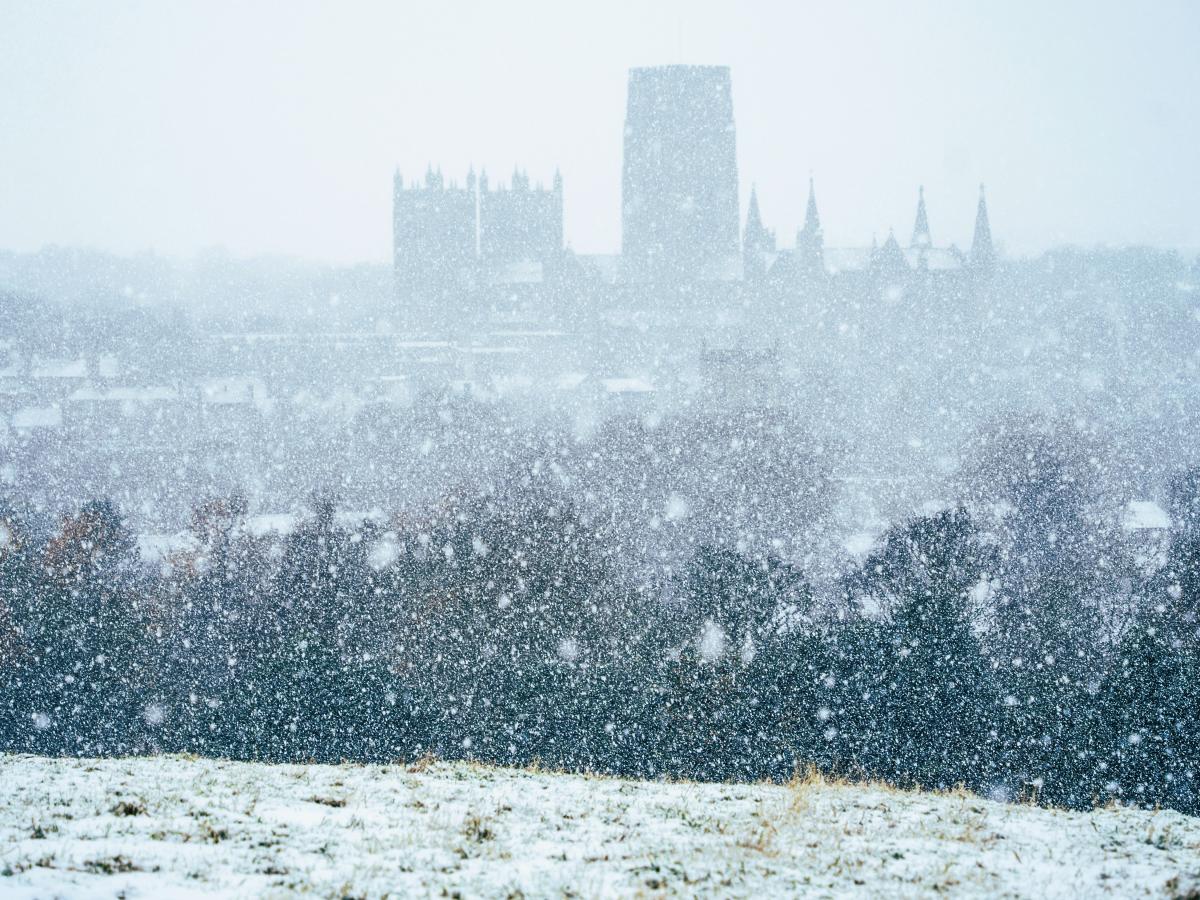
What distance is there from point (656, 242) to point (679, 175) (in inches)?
310

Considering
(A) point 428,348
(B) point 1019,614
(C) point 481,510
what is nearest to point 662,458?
(C) point 481,510

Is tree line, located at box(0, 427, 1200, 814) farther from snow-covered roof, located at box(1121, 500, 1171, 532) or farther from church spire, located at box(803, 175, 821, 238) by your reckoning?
church spire, located at box(803, 175, 821, 238)

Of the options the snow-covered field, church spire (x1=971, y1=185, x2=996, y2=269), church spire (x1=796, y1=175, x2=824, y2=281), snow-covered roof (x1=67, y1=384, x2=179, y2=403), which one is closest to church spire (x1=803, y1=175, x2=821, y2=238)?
church spire (x1=796, y1=175, x2=824, y2=281)

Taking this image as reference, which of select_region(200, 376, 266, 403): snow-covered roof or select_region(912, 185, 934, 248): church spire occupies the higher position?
select_region(912, 185, 934, 248): church spire

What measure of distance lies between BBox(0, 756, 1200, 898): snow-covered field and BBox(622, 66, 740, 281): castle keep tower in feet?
292

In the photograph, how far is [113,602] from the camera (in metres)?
27.9

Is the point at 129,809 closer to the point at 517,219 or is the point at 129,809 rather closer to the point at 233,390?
the point at 233,390

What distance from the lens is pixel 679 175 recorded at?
328 ft

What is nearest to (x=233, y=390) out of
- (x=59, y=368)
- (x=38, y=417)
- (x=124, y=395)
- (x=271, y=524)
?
(x=124, y=395)

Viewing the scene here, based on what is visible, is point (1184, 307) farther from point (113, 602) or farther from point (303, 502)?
point (113, 602)

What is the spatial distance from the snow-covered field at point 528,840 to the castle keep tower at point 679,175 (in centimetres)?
8904

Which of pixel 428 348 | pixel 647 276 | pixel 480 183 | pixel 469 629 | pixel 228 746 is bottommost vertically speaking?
pixel 228 746

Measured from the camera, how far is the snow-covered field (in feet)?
24.5

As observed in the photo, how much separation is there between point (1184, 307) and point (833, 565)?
10077 cm
